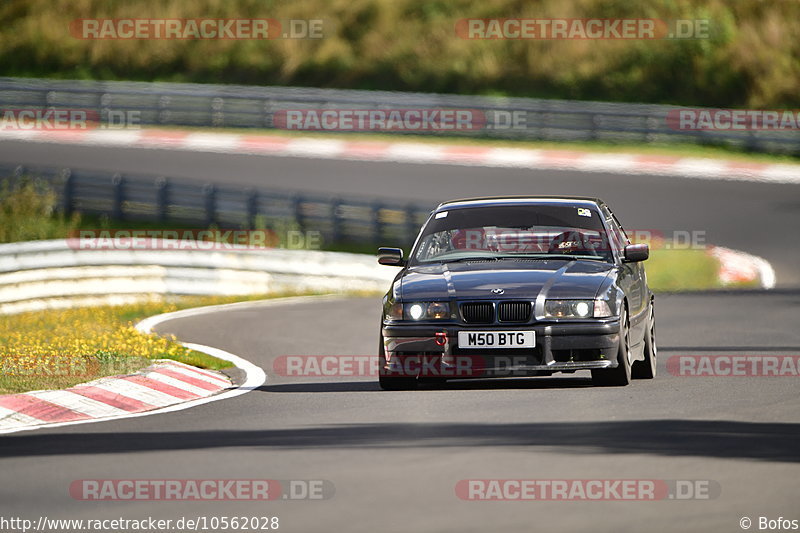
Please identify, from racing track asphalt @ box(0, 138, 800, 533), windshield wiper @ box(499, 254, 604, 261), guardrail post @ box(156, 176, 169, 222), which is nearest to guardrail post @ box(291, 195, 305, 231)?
guardrail post @ box(156, 176, 169, 222)

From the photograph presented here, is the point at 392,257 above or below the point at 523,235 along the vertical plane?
below

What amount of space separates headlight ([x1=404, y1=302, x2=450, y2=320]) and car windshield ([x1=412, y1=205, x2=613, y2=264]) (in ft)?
3.77

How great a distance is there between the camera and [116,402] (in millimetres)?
11586

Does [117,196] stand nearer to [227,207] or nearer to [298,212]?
[227,207]

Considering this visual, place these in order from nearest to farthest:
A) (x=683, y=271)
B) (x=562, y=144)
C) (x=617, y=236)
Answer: (x=617, y=236), (x=683, y=271), (x=562, y=144)

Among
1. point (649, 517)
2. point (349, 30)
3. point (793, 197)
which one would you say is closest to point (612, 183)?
point (793, 197)

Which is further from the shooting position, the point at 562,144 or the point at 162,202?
the point at 562,144

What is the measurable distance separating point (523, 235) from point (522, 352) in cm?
197

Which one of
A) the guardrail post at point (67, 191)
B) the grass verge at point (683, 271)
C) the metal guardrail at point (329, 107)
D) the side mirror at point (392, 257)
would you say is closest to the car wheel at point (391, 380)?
the side mirror at point (392, 257)

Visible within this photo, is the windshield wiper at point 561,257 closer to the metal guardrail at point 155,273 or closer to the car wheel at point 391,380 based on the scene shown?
the car wheel at point 391,380

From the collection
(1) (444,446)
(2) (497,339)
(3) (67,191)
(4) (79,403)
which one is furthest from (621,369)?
(3) (67,191)

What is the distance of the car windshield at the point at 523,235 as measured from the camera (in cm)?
1245

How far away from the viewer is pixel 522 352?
11.1m

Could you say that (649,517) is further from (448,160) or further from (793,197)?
(448,160)
